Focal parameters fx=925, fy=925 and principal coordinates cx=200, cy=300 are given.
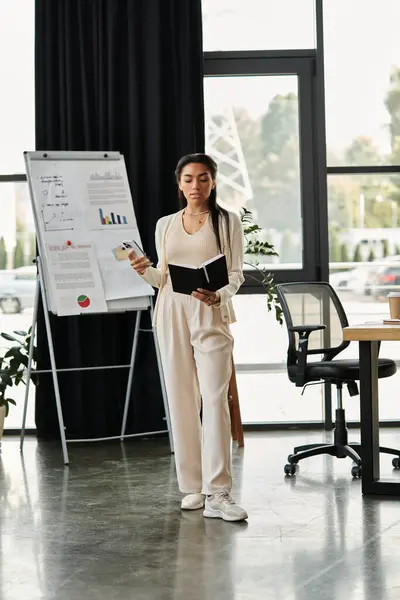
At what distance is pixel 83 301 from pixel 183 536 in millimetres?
2073

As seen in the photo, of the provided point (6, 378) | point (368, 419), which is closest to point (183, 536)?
point (368, 419)

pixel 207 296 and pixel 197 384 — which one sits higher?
pixel 207 296

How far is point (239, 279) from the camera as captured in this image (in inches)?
158

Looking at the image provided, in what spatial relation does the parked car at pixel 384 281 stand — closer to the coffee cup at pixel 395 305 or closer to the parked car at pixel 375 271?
the parked car at pixel 375 271

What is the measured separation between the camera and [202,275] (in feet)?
12.1

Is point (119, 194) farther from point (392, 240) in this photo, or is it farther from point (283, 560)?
point (283, 560)

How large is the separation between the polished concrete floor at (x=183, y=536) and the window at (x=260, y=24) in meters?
2.83

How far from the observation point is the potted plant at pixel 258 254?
19.2ft

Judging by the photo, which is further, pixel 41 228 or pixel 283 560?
pixel 41 228

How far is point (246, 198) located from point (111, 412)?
172 centimetres

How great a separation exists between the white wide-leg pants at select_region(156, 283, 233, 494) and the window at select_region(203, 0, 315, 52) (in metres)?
2.87

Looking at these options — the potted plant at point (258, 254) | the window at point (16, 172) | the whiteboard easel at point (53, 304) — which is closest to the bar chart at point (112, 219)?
the whiteboard easel at point (53, 304)

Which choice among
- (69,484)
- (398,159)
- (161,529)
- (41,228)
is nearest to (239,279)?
(161,529)

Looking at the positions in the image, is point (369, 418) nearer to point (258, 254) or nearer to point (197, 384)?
point (197, 384)
